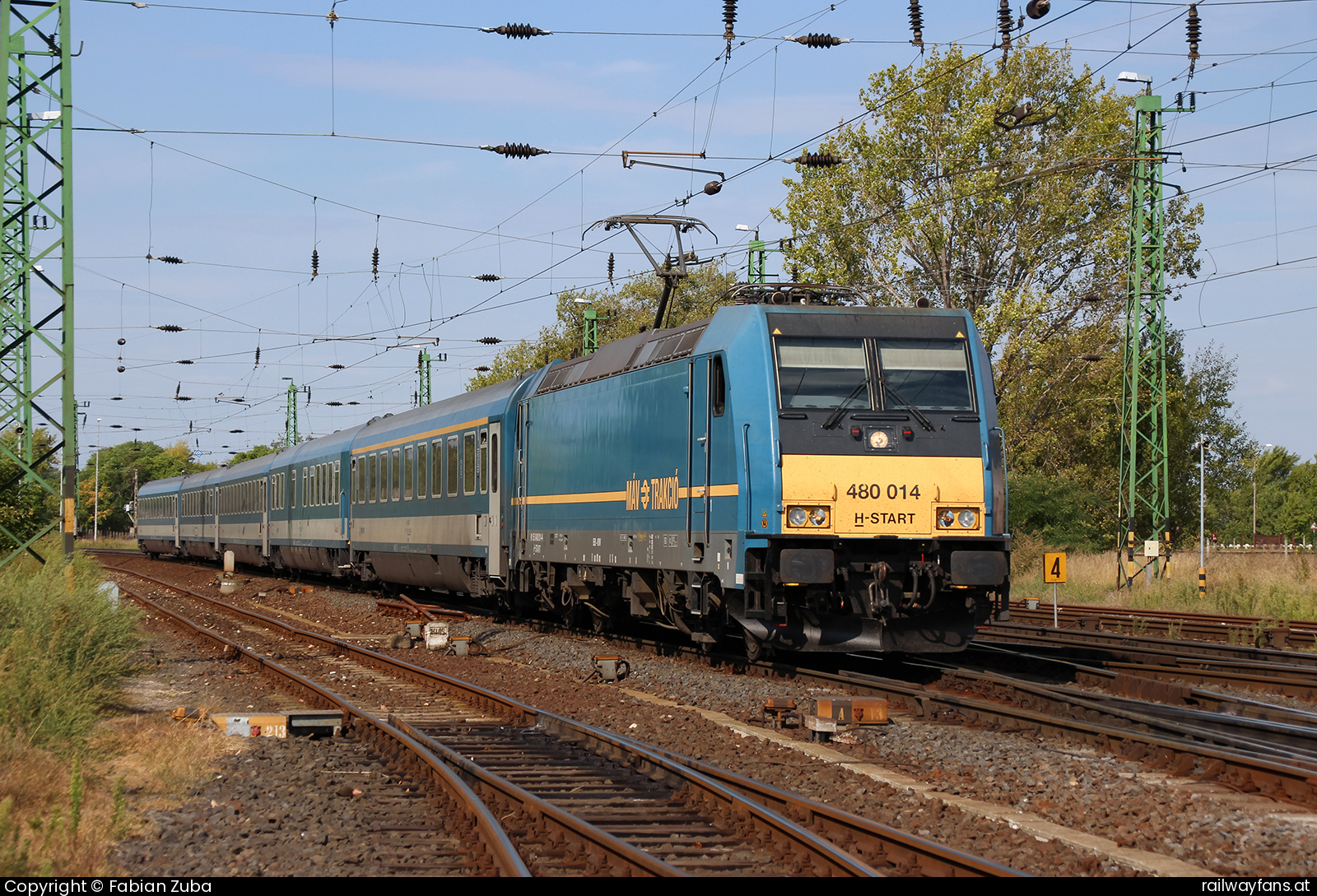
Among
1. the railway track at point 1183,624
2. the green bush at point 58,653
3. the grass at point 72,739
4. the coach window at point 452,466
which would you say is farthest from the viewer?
the coach window at point 452,466

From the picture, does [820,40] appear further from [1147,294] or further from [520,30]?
[1147,294]

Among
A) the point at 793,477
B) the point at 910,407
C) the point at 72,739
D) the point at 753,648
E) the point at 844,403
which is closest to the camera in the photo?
the point at 72,739

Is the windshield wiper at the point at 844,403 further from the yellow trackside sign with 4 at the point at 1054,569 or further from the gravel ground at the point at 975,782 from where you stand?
the yellow trackside sign with 4 at the point at 1054,569

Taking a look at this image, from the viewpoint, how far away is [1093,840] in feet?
23.2

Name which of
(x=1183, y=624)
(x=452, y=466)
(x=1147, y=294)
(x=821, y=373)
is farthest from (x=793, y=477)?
(x=1147, y=294)

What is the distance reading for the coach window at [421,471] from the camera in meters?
25.3

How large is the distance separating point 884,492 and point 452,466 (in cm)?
1270

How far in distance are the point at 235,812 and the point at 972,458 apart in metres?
8.01

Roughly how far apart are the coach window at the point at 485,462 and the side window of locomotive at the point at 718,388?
900 centimetres

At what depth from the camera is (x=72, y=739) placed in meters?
9.52

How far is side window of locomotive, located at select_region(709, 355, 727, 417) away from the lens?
13.2 m

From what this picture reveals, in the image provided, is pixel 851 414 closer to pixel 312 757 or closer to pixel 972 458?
pixel 972 458

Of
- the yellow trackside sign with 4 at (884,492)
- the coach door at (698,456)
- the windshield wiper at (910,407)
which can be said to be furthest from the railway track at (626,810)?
the windshield wiper at (910,407)

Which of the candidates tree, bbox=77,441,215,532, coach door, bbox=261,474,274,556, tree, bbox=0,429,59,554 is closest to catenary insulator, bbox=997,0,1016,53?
tree, bbox=0,429,59,554
